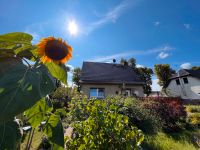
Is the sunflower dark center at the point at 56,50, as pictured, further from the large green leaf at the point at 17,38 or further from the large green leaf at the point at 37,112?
the large green leaf at the point at 37,112

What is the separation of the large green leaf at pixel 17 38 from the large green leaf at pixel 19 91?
0.23 m

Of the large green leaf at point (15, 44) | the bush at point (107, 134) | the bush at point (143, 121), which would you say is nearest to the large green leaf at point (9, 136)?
the large green leaf at point (15, 44)

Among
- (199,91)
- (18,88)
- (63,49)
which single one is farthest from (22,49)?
(199,91)

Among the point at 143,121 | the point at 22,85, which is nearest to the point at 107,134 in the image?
the point at 22,85

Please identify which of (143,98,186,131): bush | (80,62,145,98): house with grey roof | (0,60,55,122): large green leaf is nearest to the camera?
(0,60,55,122): large green leaf

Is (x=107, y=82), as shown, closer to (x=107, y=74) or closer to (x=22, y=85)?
(x=107, y=74)

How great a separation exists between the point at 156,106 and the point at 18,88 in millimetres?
9813

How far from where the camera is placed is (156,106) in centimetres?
955

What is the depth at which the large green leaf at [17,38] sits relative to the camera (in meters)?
0.72

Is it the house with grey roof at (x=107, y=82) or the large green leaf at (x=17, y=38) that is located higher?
the house with grey roof at (x=107, y=82)

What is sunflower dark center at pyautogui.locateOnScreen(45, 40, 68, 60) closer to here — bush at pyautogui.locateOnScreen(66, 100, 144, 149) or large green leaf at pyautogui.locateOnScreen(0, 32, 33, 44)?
large green leaf at pyautogui.locateOnScreen(0, 32, 33, 44)

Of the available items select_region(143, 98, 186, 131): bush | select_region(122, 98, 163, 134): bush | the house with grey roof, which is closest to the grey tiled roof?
the house with grey roof

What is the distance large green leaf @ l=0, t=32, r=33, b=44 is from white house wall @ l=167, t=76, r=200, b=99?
3270cm

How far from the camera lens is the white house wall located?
3228 centimetres
